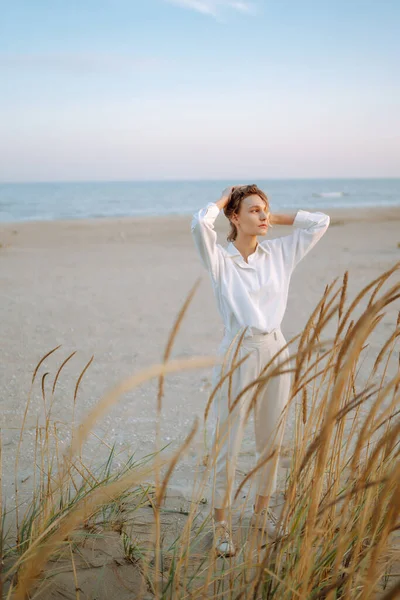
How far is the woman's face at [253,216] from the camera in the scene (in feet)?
6.94

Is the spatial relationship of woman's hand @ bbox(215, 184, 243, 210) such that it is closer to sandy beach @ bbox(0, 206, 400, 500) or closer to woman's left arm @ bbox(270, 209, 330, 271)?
woman's left arm @ bbox(270, 209, 330, 271)

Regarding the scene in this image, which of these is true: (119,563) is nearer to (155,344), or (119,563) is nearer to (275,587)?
(275,587)

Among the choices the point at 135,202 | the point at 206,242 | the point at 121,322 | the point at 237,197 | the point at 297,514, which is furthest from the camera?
the point at 135,202

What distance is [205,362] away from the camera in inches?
30.4

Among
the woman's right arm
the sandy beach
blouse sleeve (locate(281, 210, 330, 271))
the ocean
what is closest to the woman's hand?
the woman's right arm

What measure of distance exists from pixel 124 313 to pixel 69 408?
2.25 m

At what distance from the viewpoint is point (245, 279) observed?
2094 millimetres

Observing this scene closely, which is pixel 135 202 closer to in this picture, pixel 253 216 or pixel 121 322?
pixel 121 322

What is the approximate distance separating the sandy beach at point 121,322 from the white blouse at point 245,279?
813mm

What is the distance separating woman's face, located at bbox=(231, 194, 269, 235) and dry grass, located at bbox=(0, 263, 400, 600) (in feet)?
1.86

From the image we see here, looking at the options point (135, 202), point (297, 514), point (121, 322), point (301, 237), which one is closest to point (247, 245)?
point (301, 237)

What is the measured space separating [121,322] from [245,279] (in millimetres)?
3247

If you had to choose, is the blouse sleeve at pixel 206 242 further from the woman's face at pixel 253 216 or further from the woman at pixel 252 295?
the woman's face at pixel 253 216

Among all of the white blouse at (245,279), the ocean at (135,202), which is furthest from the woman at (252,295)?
the ocean at (135,202)
